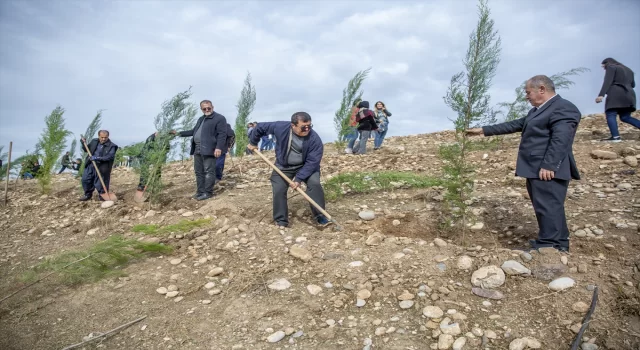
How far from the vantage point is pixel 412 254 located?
3.66 metres

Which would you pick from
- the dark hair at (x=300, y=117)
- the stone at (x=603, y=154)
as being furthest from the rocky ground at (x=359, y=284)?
the dark hair at (x=300, y=117)

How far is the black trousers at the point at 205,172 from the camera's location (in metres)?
7.05

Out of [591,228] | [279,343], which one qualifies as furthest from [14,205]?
[591,228]

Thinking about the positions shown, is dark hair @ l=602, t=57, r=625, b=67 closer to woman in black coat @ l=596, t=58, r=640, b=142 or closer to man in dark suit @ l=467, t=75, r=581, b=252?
woman in black coat @ l=596, t=58, r=640, b=142

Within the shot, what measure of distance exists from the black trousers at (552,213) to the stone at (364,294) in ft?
5.90

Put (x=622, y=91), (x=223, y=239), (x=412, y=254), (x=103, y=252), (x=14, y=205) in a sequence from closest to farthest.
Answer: (x=412, y=254) < (x=103, y=252) < (x=223, y=239) < (x=622, y=91) < (x=14, y=205)

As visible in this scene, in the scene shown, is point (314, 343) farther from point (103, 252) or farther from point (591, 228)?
point (591, 228)

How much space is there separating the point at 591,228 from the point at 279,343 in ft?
12.5

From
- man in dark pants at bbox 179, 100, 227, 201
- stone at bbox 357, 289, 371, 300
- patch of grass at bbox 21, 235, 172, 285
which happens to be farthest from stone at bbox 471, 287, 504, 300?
man in dark pants at bbox 179, 100, 227, 201

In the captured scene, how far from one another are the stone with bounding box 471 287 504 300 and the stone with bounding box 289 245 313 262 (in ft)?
5.21

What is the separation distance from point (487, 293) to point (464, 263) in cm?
41

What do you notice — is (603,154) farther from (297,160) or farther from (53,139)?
(53,139)

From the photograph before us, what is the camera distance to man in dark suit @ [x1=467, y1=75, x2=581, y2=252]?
11.1ft

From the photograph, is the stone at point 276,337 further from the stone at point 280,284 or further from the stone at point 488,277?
the stone at point 488,277
